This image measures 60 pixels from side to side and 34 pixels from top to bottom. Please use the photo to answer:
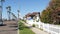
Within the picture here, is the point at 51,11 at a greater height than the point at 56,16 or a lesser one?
greater

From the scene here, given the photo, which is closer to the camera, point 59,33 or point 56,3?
point 59,33

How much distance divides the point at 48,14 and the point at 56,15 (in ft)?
6.69

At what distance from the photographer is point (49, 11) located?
4338 cm

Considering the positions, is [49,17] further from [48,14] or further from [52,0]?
[52,0]

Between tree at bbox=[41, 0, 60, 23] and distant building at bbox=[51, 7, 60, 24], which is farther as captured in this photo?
tree at bbox=[41, 0, 60, 23]

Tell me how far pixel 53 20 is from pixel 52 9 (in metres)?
2.77

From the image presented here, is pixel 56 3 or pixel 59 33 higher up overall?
pixel 56 3

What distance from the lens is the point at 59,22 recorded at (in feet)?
141

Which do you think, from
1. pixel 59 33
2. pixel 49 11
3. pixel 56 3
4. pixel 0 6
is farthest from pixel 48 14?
pixel 0 6

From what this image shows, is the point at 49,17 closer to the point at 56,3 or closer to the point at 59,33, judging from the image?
the point at 56,3

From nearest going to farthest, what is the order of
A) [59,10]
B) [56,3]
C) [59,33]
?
[59,33] → [59,10] → [56,3]

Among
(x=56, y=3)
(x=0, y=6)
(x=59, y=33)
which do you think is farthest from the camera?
(x=0, y=6)

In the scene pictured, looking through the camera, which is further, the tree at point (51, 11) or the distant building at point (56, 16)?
the tree at point (51, 11)

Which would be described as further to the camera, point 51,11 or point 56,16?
point 51,11
